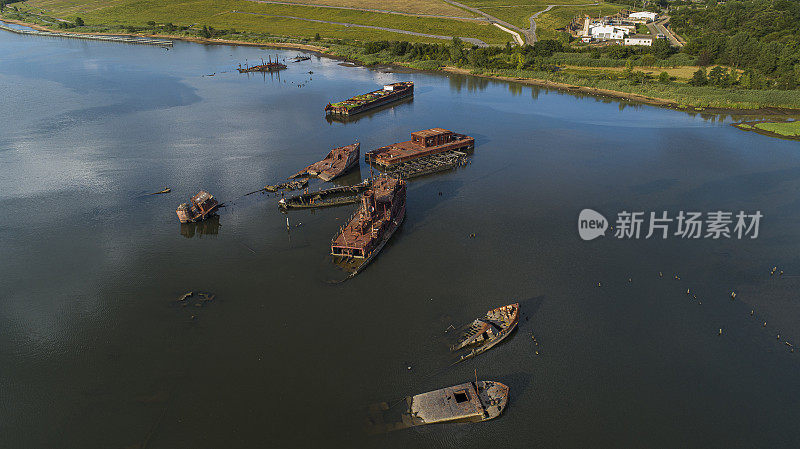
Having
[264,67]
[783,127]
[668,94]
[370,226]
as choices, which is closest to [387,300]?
[370,226]

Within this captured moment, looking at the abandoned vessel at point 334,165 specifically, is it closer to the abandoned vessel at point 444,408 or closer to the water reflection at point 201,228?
the water reflection at point 201,228

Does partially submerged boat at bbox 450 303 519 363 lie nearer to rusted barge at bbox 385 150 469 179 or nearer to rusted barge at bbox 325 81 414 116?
rusted barge at bbox 385 150 469 179

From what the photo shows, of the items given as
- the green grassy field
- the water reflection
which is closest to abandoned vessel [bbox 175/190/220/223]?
the water reflection

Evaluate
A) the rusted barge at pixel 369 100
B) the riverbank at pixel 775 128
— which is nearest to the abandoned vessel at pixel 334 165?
the rusted barge at pixel 369 100

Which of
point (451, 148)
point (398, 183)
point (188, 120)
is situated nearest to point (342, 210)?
point (398, 183)

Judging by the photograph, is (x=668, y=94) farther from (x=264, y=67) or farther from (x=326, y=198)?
(x=264, y=67)

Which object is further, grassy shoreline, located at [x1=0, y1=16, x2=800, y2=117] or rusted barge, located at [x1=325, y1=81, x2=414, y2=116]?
grassy shoreline, located at [x1=0, y1=16, x2=800, y2=117]
